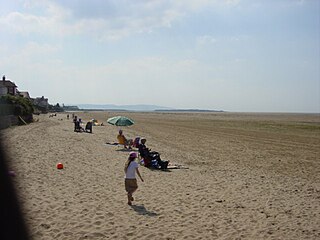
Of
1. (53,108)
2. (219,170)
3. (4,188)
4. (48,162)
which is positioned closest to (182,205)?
(4,188)

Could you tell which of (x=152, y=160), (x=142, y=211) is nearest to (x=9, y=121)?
(x=152, y=160)

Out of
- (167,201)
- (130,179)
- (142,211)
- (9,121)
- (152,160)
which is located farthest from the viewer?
(9,121)

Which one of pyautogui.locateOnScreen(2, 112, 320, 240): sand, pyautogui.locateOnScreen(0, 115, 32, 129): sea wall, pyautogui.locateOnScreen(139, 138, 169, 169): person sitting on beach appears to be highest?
pyautogui.locateOnScreen(0, 115, 32, 129): sea wall

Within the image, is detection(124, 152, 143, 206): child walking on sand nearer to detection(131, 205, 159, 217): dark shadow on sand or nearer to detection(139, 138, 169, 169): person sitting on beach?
detection(131, 205, 159, 217): dark shadow on sand

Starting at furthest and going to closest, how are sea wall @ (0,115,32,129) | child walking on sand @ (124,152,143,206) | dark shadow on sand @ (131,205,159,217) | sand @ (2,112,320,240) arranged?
1. sea wall @ (0,115,32,129)
2. child walking on sand @ (124,152,143,206)
3. dark shadow on sand @ (131,205,159,217)
4. sand @ (2,112,320,240)

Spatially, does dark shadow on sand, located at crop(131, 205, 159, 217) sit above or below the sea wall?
below

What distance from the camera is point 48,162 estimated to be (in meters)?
13.8

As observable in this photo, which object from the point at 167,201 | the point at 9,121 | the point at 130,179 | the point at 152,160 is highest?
the point at 9,121

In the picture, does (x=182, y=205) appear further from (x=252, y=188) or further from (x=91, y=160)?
(x=91, y=160)

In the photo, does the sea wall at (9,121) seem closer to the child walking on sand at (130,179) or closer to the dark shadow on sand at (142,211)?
the child walking on sand at (130,179)

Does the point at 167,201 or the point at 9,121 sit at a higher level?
the point at 9,121

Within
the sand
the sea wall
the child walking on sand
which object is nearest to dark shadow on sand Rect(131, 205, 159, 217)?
the sand

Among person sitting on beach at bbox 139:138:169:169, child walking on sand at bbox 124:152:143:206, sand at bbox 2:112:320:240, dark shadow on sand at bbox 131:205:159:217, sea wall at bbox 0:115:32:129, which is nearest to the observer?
sand at bbox 2:112:320:240

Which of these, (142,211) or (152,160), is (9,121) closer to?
(152,160)
